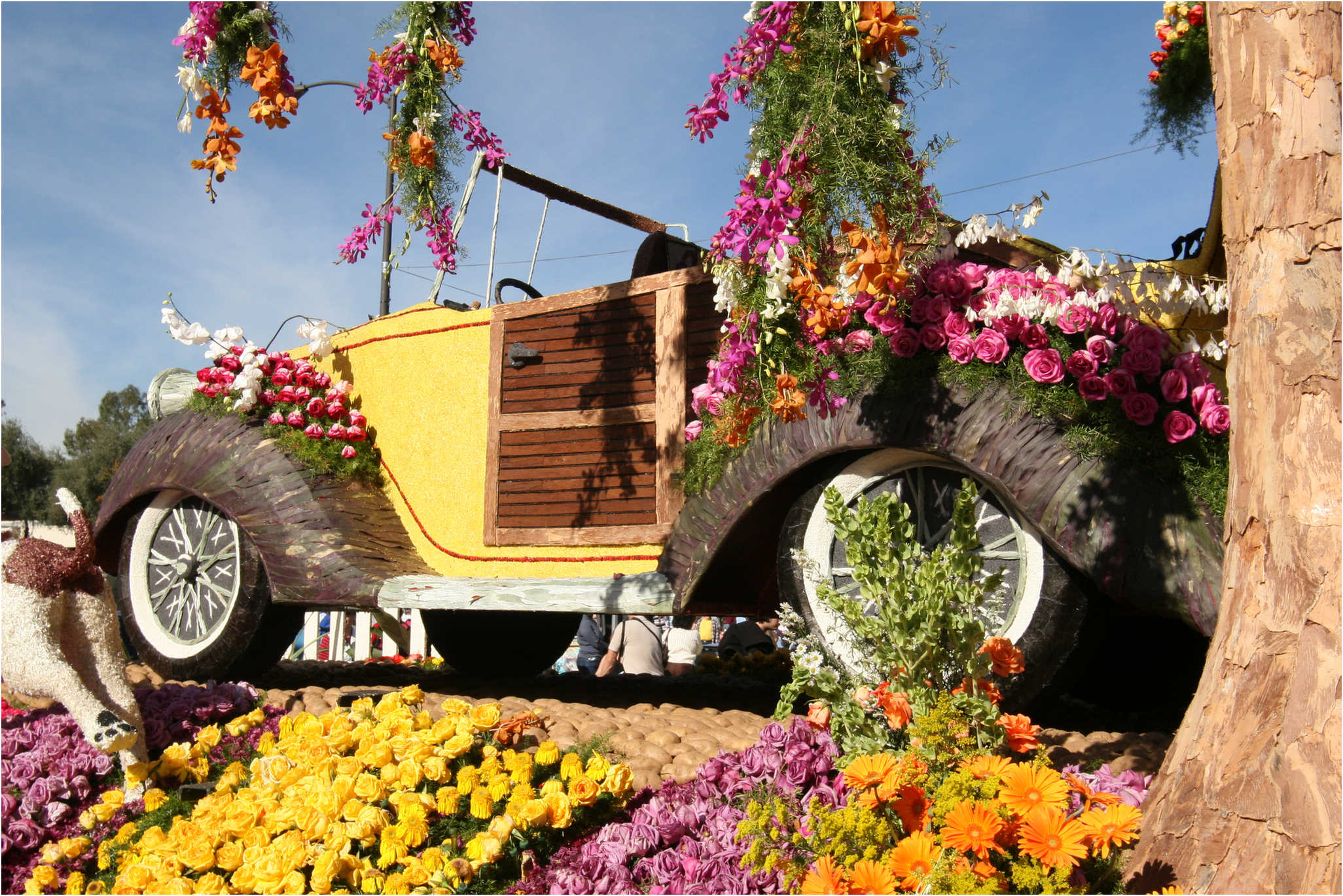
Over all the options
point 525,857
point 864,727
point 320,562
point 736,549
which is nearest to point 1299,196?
point 864,727

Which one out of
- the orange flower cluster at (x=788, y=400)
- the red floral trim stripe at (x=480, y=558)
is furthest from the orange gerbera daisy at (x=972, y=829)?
the red floral trim stripe at (x=480, y=558)

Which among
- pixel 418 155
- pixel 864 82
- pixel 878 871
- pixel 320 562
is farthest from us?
pixel 418 155

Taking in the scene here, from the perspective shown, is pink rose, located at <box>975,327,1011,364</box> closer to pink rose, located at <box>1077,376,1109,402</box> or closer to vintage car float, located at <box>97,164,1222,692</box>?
vintage car float, located at <box>97,164,1222,692</box>

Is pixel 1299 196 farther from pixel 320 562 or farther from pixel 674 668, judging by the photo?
pixel 674 668

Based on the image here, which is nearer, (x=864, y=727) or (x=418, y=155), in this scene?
(x=864, y=727)

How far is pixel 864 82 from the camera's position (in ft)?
9.41

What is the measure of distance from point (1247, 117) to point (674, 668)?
18.2 feet

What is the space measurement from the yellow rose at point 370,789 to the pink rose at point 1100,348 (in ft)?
7.43

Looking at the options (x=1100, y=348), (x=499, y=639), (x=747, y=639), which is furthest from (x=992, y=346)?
(x=747, y=639)

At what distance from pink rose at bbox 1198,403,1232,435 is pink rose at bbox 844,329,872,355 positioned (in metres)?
0.96

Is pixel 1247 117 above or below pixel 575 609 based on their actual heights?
above

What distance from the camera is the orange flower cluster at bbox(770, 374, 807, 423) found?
293cm

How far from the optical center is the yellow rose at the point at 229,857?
8.25 feet

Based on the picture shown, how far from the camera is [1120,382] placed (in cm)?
274
